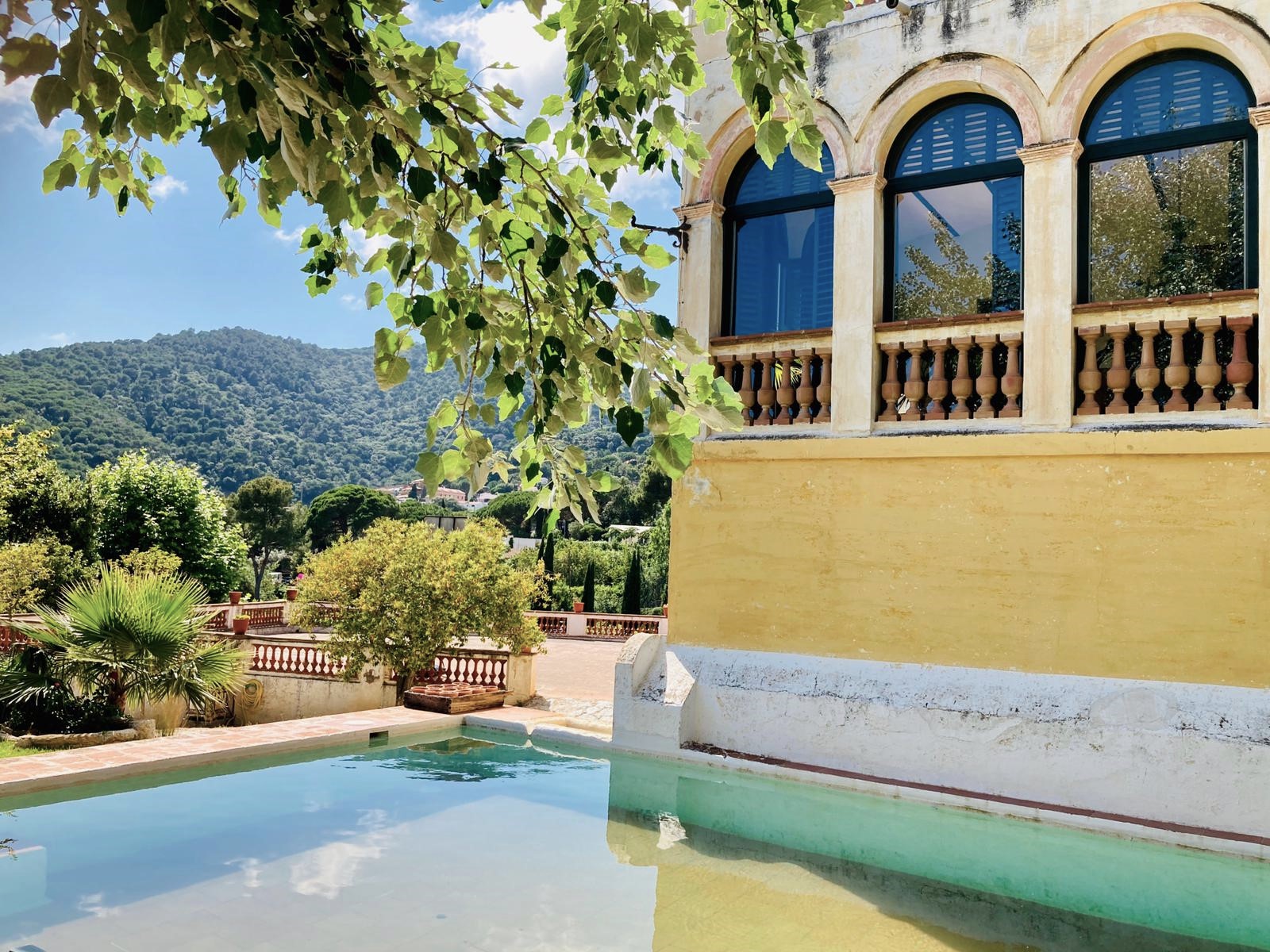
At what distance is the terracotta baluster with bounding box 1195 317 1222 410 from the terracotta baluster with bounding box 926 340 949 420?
1.89 meters

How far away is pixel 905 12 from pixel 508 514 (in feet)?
217

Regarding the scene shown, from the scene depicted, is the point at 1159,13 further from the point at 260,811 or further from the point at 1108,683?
the point at 260,811

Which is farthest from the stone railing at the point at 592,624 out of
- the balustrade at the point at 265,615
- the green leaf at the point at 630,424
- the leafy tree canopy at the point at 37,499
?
the green leaf at the point at 630,424

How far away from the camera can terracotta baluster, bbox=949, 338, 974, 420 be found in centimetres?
838

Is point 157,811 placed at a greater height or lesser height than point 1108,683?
lesser

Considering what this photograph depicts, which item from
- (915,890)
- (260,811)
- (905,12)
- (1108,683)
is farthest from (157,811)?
(905,12)

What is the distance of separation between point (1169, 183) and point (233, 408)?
113 meters

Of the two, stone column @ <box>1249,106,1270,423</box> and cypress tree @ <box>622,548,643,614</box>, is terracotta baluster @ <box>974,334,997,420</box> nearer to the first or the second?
stone column @ <box>1249,106,1270,423</box>

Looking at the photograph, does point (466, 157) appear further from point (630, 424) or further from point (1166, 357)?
point (1166, 357)

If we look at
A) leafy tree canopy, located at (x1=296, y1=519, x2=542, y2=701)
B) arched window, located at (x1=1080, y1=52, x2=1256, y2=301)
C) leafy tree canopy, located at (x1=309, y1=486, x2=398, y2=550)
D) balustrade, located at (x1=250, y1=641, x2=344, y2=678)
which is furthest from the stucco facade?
leafy tree canopy, located at (x1=309, y1=486, x2=398, y2=550)

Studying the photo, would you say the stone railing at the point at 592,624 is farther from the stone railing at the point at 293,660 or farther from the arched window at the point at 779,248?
the arched window at the point at 779,248

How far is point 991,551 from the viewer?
812 centimetres

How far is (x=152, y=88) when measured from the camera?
9.05 feet

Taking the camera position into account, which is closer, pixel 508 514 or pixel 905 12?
pixel 905 12
